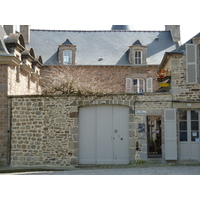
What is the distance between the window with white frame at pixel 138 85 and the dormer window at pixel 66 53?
405 centimetres

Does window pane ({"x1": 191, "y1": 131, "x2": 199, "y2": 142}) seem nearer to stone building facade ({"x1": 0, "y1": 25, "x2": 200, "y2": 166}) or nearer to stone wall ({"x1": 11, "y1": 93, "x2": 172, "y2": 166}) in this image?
stone building facade ({"x1": 0, "y1": 25, "x2": 200, "y2": 166})

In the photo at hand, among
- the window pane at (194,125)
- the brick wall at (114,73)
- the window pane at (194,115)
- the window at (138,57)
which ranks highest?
Answer: the window at (138,57)

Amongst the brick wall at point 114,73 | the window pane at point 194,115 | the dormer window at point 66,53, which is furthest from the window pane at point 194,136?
the dormer window at point 66,53

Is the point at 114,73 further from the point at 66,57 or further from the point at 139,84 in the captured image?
the point at 66,57

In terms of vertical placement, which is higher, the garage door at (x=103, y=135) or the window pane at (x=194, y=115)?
the window pane at (x=194, y=115)

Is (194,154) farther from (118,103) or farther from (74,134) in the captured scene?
(74,134)

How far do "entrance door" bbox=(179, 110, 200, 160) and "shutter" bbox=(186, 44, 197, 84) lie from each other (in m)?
1.16

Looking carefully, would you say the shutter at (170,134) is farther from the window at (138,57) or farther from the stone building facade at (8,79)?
the window at (138,57)

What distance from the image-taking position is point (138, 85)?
75.4ft

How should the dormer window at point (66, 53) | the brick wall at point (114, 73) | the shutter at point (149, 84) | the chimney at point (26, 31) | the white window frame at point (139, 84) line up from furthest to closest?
the chimney at point (26, 31) < the dormer window at point (66, 53) < the white window frame at point (139, 84) < the brick wall at point (114, 73) < the shutter at point (149, 84)

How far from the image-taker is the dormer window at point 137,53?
23267mm

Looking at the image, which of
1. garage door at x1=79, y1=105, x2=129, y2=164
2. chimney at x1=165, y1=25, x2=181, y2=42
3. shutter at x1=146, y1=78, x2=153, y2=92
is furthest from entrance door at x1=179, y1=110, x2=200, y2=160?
chimney at x1=165, y1=25, x2=181, y2=42

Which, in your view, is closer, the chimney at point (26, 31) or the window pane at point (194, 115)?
the window pane at point (194, 115)

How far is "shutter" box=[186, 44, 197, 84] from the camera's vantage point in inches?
502
